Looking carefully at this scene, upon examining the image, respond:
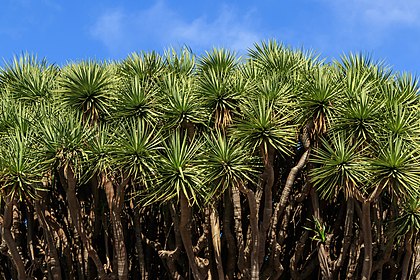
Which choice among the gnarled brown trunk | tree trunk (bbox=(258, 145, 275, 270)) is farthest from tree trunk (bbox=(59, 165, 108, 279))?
the gnarled brown trunk

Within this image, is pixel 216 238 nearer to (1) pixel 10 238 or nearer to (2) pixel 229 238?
(2) pixel 229 238

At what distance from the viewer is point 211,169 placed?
33.7 feet

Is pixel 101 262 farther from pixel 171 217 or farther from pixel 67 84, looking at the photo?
pixel 67 84

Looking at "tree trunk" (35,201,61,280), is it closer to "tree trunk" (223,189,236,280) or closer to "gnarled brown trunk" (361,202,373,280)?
"tree trunk" (223,189,236,280)

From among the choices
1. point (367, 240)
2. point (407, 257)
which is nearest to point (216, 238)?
point (367, 240)

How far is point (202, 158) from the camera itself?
34.6 feet

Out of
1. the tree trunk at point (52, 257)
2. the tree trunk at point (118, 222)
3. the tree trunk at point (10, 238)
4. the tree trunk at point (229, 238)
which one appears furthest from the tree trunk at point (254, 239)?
the tree trunk at point (10, 238)

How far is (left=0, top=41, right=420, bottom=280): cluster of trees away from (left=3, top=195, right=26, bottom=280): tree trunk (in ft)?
0.09

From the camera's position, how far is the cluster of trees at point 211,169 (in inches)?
412

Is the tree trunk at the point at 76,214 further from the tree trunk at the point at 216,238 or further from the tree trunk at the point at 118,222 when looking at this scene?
the tree trunk at the point at 216,238

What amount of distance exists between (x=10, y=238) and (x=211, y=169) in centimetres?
311

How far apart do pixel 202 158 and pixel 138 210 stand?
185 centimetres

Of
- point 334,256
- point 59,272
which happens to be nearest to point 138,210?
point 59,272

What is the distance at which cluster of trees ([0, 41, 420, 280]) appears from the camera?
1048 centimetres
